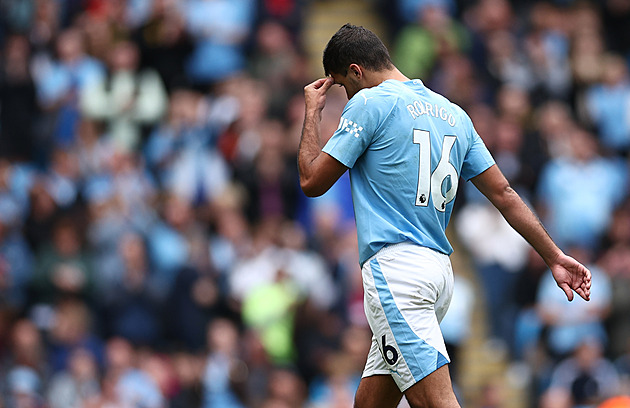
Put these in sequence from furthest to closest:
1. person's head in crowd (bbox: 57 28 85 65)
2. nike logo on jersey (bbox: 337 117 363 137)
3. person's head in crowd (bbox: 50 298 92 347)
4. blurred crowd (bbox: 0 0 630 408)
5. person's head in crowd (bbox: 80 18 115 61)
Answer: person's head in crowd (bbox: 80 18 115 61) < person's head in crowd (bbox: 57 28 85 65) < person's head in crowd (bbox: 50 298 92 347) < blurred crowd (bbox: 0 0 630 408) < nike logo on jersey (bbox: 337 117 363 137)

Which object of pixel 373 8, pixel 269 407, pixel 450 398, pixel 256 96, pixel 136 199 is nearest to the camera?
pixel 450 398

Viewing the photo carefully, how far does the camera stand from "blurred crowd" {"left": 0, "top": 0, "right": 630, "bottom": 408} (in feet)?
40.2

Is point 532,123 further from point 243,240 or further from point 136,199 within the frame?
point 136,199

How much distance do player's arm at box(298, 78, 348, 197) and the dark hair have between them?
0.14m

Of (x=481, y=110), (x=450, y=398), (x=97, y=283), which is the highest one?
(x=450, y=398)

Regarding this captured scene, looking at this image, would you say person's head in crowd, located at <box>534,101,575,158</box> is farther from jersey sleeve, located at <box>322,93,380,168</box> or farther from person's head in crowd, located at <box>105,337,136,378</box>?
jersey sleeve, located at <box>322,93,380,168</box>

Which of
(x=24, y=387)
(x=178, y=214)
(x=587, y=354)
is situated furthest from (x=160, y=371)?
(x=587, y=354)

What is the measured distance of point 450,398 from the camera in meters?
5.42

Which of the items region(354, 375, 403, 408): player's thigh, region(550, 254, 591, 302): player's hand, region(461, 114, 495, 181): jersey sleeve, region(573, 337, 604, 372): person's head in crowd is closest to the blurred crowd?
region(573, 337, 604, 372): person's head in crowd

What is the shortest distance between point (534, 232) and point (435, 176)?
70 cm

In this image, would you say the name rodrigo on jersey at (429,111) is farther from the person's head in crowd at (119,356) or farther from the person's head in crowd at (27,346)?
the person's head in crowd at (27,346)

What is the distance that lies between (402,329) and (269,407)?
6.50 metres

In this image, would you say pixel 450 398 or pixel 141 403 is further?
pixel 141 403

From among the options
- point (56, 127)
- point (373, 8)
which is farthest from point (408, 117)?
point (373, 8)
